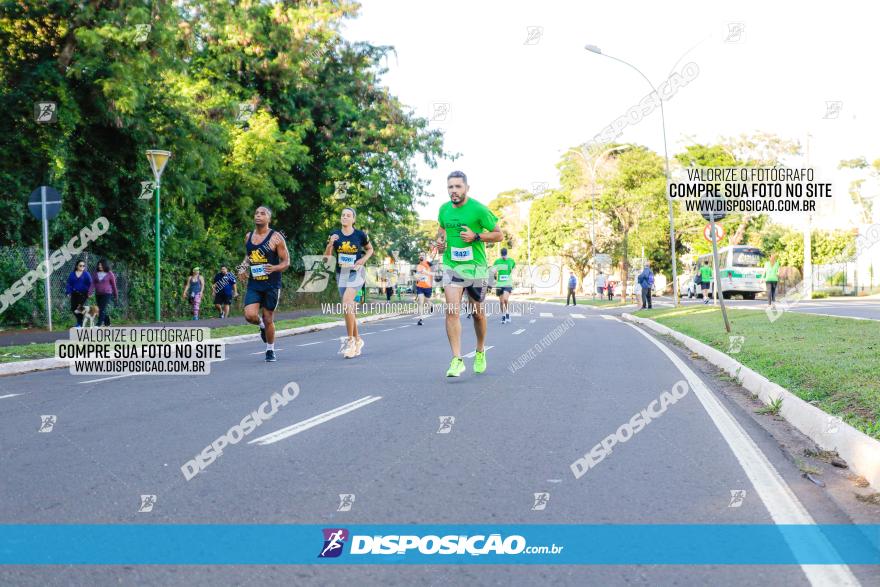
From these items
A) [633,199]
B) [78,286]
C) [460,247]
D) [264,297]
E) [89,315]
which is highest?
[633,199]

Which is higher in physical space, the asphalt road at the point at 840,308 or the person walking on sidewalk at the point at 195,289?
the person walking on sidewalk at the point at 195,289

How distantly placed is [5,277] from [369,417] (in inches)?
541

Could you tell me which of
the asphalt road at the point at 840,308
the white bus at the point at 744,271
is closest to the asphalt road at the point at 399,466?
the asphalt road at the point at 840,308

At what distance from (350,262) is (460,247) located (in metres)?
3.29

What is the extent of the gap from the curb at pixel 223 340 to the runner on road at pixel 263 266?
2901 millimetres

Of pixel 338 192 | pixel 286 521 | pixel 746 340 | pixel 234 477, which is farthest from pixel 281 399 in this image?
pixel 338 192

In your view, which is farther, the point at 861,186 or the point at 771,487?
the point at 861,186

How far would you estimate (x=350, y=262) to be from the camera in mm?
11836

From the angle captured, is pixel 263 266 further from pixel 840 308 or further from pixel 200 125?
pixel 840 308

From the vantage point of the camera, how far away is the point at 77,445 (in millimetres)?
5523

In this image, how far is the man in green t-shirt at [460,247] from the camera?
28.9ft

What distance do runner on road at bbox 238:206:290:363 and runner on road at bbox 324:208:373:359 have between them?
92 centimetres

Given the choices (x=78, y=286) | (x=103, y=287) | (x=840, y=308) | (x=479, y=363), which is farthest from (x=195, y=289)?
(x=840, y=308)

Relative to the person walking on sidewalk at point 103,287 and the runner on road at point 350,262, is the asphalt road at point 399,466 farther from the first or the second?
the person walking on sidewalk at point 103,287
